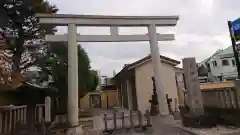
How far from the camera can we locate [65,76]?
15.4m

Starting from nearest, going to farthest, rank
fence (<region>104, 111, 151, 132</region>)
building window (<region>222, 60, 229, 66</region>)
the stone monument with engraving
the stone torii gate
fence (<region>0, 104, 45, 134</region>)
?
fence (<region>0, 104, 45, 134</region>) < the stone monument with engraving < fence (<region>104, 111, 151, 132</region>) < the stone torii gate < building window (<region>222, 60, 229, 66</region>)

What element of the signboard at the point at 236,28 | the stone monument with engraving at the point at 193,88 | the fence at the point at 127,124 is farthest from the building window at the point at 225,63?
the stone monument with engraving at the point at 193,88

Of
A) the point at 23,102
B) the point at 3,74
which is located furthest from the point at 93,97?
the point at 3,74

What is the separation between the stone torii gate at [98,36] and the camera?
10.2m

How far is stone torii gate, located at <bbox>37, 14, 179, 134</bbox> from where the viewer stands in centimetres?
1017

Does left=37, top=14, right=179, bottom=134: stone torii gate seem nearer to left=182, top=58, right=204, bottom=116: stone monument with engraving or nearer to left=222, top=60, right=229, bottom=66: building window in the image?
left=182, top=58, right=204, bottom=116: stone monument with engraving

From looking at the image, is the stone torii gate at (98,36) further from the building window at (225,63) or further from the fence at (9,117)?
the building window at (225,63)

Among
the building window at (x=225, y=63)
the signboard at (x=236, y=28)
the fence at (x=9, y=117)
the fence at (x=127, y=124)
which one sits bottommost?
the fence at (x=127, y=124)

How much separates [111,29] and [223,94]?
239 inches

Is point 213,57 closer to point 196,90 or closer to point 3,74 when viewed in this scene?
point 196,90

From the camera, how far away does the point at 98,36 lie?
11.1 meters

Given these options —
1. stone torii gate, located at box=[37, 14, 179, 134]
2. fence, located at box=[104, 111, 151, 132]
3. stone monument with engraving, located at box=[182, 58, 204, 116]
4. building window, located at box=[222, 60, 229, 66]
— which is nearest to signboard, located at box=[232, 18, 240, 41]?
stone monument with engraving, located at box=[182, 58, 204, 116]

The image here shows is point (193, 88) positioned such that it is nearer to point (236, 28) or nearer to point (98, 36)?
point (236, 28)

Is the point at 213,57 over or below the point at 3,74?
over
